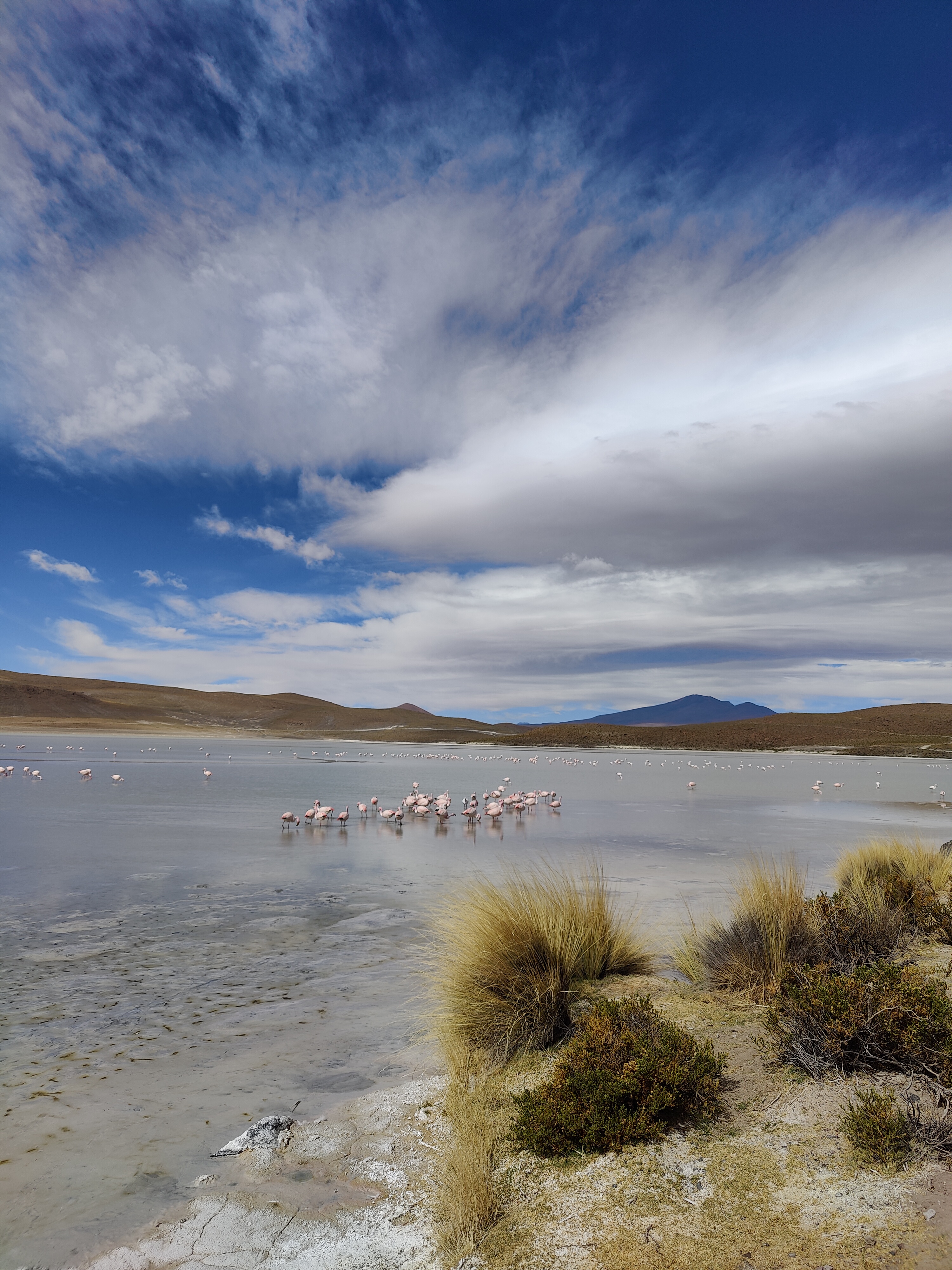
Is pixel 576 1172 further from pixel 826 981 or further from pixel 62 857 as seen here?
pixel 62 857

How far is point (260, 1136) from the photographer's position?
152 inches

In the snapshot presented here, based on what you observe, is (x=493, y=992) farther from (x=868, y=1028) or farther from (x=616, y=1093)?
(x=868, y=1028)

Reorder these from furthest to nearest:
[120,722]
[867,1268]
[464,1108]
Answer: [120,722] → [464,1108] → [867,1268]

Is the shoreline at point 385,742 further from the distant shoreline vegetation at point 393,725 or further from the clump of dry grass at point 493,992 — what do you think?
the clump of dry grass at point 493,992

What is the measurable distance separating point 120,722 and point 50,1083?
112560 millimetres

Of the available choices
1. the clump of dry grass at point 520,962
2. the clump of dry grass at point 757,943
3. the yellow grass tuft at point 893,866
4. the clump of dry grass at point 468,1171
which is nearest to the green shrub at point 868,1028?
the clump of dry grass at point 757,943

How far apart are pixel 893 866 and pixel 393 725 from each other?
15176 cm

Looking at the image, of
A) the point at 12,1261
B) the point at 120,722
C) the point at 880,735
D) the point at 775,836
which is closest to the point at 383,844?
the point at 775,836

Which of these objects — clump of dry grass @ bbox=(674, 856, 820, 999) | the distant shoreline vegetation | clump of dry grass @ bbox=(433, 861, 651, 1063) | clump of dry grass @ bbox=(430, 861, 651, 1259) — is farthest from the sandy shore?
the distant shoreline vegetation

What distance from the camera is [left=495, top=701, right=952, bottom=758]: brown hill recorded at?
7131 cm

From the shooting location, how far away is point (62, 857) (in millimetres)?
10984

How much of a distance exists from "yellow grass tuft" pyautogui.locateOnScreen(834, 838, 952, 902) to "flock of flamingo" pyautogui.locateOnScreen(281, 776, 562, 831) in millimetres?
8958

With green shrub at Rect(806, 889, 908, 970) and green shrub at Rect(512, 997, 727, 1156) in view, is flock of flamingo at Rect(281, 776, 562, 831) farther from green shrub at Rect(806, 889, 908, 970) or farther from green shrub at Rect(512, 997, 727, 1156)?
green shrub at Rect(512, 997, 727, 1156)

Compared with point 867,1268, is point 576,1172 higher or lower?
lower
